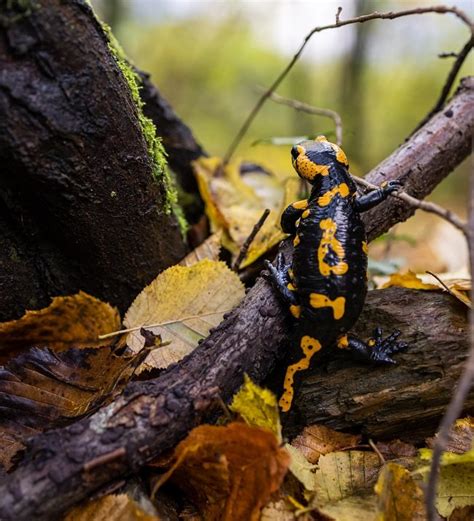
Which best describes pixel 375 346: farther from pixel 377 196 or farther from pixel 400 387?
pixel 377 196

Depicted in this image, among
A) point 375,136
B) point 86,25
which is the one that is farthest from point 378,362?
point 375,136

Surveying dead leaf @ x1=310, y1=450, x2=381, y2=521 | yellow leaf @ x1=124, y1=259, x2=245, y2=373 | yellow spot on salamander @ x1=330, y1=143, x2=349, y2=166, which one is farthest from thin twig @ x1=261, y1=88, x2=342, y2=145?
dead leaf @ x1=310, y1=450, x2=381, y2=521

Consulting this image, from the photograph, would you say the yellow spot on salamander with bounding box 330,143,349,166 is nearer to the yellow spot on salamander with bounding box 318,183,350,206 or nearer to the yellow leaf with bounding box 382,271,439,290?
the yellow spot on salamander with bounding box 318,183,350,206

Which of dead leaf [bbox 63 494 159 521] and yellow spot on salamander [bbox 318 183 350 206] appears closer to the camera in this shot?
dead leaf [bbox 63 494 159 521]

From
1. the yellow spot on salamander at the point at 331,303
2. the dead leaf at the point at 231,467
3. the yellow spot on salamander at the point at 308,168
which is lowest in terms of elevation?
the dead leaf at the point at 231,467

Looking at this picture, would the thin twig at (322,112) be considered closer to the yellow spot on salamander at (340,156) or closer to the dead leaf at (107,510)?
the yellow spot on salamander at (340,156)

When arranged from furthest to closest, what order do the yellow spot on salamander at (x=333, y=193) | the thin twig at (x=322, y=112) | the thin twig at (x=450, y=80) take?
1. the thin twig at (x=322, y=112)
2. the thin twig at (x=450, y=80)
3. the yellow spot on salamander at (x=333, y=193)

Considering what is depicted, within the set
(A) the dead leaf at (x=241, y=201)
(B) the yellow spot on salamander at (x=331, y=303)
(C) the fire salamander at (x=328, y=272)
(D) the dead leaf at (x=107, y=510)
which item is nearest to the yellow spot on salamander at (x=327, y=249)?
(C) the fire salamander at (x=328, y=272)
